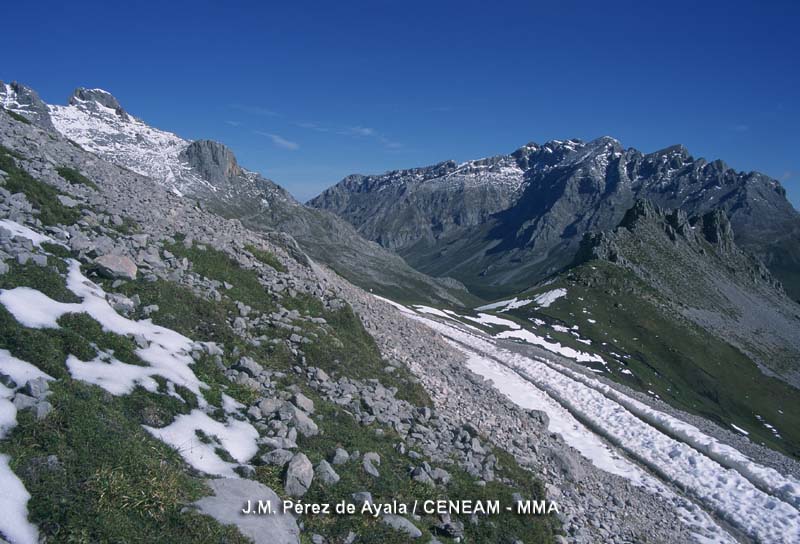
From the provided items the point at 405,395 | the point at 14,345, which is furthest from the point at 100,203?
the point at 405,395

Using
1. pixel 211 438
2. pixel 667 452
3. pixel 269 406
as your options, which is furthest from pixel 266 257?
pixel 667 452

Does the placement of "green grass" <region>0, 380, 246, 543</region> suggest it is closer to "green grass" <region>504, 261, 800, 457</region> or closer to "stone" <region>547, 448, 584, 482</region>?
"stone" <region>547, 448, 584, 482</region>

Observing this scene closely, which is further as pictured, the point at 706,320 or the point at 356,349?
the point at 706,320

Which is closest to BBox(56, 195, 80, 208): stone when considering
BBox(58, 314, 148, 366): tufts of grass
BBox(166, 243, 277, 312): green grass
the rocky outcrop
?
BBox(166, 243, 277, 312): green grass

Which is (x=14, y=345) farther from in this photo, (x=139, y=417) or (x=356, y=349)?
(x=356, y=349)

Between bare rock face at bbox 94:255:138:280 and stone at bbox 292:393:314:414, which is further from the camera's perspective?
bare rock face at bbox 94:255:138:280

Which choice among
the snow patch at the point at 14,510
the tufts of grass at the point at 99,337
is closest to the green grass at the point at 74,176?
the tufts of grass at the point at 99,337
